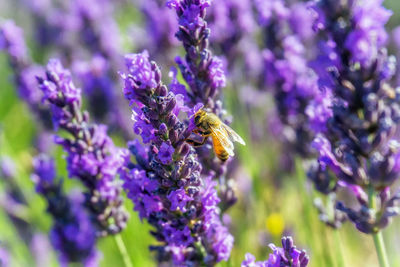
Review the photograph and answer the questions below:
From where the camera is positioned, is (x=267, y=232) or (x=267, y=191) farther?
(x=267, y=191)

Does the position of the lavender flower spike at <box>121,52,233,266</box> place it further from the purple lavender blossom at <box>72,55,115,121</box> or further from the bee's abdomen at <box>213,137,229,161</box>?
the purple lavender blossom at <box>72,55,115,121</box>

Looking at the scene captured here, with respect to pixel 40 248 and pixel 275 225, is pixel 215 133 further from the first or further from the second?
pixel 40 248

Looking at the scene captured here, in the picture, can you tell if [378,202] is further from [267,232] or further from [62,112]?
[267,232]

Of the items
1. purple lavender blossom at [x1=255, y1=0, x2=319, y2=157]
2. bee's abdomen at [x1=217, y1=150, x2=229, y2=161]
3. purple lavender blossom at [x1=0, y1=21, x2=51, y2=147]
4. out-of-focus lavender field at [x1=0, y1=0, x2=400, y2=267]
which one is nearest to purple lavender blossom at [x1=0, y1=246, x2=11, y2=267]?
out-of-focus lavender field at [x1=0, y1=0, x2=400, y2=267]

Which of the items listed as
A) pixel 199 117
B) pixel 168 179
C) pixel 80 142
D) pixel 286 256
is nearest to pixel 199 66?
pixel 199 117

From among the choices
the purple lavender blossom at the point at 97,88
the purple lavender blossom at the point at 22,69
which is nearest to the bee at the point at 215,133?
the purple lavender blossom at the point at 22,69

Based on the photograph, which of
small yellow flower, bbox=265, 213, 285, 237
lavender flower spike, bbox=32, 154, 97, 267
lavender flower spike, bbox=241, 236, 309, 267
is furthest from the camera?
small yellow flower, bbox=265, 213, 285, 237

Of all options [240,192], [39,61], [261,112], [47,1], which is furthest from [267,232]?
Answer: [47,1]
